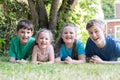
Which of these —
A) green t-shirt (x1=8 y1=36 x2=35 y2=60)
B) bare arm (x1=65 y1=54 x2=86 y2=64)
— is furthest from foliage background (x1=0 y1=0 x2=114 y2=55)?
bare arm (x1=65 y1=54 x2=86 y2=64)

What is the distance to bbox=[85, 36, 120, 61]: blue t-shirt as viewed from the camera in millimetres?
4902

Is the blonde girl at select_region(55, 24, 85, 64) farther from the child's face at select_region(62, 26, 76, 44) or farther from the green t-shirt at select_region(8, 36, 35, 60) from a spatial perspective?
the green t-shirt at select_region(8, 36, 35, 60)

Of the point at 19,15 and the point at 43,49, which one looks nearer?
the point at 43,49

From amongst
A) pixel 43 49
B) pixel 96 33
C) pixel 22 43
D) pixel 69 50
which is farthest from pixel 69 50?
pixel 22 43

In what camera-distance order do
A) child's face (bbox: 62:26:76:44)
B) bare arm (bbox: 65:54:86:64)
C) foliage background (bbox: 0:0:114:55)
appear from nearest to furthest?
bare arm (bbox: 65:54:86:64) → child's face (bbox: 62:26:76:44) → foliage background (bbox: 0:0:114:55)

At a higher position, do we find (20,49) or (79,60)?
(20,49)

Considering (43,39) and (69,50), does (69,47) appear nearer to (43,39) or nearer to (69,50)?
(69,50)

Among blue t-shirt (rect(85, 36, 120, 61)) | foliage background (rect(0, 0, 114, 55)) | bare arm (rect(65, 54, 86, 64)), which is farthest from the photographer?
foliage background (rect(0, 0, 114, 55))

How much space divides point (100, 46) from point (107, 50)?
120mm

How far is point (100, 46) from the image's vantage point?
192 inches

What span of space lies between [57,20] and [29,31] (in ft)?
13.2

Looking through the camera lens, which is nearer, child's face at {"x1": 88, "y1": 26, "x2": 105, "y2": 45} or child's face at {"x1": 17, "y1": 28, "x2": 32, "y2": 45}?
child's face at {"x1": 88, "y1": 26, "x2": 105, "y2": 45}

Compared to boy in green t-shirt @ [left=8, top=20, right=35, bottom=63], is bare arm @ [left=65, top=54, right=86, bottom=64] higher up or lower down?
→ lower down

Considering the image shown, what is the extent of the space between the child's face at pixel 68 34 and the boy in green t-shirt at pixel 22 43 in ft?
1.59
